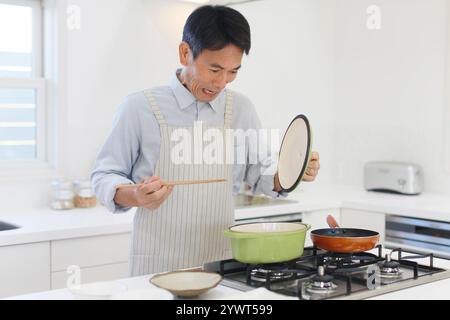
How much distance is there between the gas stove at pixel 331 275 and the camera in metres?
1.43

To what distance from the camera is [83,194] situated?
10.0ft

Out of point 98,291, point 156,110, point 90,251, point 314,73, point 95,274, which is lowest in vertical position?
point 95,274

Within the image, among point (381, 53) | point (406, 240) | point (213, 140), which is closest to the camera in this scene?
point (213, 140)

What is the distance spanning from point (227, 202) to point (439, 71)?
2.12 m

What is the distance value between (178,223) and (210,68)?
1.62ft

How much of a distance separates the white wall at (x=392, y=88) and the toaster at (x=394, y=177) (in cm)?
19

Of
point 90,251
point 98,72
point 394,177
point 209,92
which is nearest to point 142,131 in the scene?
point 209,92

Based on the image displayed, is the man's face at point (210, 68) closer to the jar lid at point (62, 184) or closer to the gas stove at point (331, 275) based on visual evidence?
the gas stove at point (331, 275)

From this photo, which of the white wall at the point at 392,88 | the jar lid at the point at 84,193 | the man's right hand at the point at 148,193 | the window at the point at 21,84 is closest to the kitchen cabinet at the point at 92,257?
the jar lid at the point at 84,193

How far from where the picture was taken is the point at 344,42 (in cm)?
412

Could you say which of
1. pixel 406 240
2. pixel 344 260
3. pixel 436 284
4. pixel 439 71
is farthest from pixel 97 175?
pixel 439 71

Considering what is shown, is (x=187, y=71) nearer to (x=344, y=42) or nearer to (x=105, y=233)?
(x=105, y=233)

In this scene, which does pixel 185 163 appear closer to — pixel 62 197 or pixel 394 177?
pixel 62 197

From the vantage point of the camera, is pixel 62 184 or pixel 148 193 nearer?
pixel 148 193
